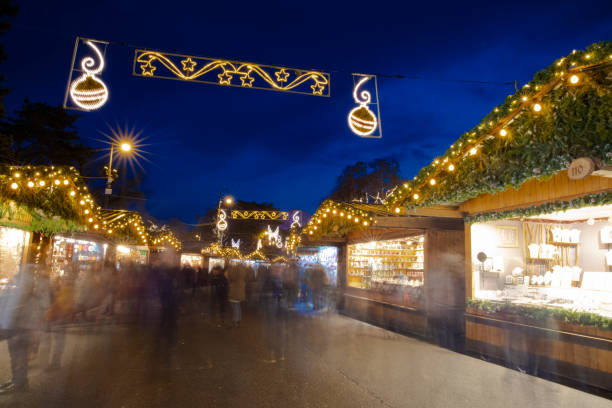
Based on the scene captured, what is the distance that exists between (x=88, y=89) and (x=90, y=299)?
9.01 m

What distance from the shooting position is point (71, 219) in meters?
9.37

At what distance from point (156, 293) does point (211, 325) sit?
5.24m

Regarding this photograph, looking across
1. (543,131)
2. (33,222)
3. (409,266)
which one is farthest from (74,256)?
(543,131)

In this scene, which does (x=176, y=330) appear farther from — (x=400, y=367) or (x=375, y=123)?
(x=375, y=123)

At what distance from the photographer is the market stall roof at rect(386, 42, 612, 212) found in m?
4.63

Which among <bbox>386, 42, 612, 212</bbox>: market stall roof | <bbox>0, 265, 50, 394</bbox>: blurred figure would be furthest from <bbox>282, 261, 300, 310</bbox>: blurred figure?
<bbox>386, 42, 612, 212</bbox>: market stall roof

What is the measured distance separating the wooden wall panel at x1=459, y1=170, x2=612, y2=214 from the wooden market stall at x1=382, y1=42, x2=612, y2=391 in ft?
0.06

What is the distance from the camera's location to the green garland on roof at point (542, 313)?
6.25m

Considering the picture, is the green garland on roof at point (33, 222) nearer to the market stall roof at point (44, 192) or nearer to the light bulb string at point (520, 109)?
the market stall roof at point (44, 192)

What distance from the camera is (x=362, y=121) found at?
795cm

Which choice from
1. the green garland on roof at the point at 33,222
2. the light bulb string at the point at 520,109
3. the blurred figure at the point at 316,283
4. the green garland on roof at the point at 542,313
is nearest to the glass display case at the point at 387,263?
the blurred figure at the point at 316,283

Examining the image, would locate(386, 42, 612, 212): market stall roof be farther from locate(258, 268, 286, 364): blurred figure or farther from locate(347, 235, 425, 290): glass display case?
locate(347, 235, 425, 290): glass display case

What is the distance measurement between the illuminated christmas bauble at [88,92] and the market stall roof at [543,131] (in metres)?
6.40

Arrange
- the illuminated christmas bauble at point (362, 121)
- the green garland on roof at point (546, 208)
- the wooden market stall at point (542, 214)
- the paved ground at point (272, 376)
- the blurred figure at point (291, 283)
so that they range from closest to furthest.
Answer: the wooden market stall at point (542, 214) < the paved ground at point (272, 376) < the green garland on roof at point (546, 208) < the illuminated christmas bauble at point (362, 121) < the blurred figure at point (291, 283)
